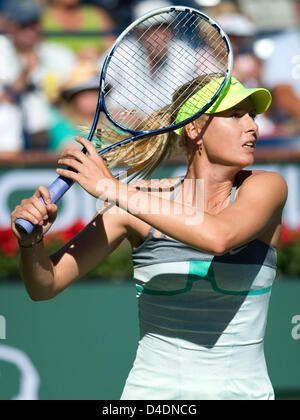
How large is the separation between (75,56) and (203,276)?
4004 mm

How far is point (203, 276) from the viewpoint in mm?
2283

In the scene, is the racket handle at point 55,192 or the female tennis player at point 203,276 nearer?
the racket handle at point 55,192

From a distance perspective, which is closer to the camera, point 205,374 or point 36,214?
point 36,214

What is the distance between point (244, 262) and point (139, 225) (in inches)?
15.4

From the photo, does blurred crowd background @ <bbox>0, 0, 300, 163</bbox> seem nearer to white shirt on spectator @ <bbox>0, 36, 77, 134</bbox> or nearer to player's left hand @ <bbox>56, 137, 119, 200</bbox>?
white shirt on spectator @ <bbox>0, 36, 77, 134</bbox>

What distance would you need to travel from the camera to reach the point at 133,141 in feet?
8.15

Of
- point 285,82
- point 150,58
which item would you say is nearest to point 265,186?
point 150,58

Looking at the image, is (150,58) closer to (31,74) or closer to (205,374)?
(31,74)

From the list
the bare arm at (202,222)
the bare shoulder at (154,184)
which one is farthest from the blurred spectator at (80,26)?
the bare arm at (202,222)

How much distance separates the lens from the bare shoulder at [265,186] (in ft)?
7.39

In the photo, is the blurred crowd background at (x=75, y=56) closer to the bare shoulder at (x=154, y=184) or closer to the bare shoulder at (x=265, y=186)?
the bare shoulder at (x=154, y=184)

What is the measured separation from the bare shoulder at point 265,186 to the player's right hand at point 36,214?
0.63 m

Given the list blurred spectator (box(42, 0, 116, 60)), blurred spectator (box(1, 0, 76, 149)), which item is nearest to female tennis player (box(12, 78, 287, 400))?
blurred spectator (box(1, 0, 76, 149))
